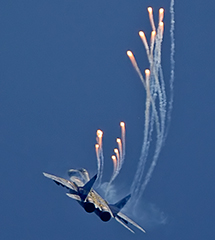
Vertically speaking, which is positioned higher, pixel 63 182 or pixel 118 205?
pixel 118 205

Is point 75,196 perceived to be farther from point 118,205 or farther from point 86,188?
point 118,205

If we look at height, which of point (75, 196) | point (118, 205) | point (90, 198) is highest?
point (118, 205)

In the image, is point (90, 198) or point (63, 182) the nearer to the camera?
point (90, 198)

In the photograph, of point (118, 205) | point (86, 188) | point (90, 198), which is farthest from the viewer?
point (118, 205)

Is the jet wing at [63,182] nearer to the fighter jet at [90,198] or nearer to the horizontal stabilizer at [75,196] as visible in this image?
the fighter jet at [90,198]

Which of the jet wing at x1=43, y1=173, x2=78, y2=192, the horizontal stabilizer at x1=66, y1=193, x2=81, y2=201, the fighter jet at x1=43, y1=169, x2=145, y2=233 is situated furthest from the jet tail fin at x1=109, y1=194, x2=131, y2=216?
the jet wing at x1=43, y1=173, x2=78, y2=192

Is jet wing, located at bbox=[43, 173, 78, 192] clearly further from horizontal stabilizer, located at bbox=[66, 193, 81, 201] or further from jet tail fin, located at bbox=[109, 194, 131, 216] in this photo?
jet tail fin, located at bbox=[109, 194, 131, 216]

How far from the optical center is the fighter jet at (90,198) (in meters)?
79.1

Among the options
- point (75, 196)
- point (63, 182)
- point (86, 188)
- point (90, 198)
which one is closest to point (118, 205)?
point (90, 198)

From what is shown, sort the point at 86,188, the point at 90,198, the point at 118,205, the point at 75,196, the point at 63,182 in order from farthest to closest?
the point at 63,182
the point at 118,205
the point at 90,198
the point at 86,188
the point at 75,196

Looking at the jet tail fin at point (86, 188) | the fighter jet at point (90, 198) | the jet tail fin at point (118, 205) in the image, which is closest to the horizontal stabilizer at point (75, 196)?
the fighter jet at point (90, 198)

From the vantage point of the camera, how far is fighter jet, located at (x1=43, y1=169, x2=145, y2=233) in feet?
259

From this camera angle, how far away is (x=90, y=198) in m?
80.4

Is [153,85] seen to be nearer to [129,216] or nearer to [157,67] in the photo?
[157,67]
